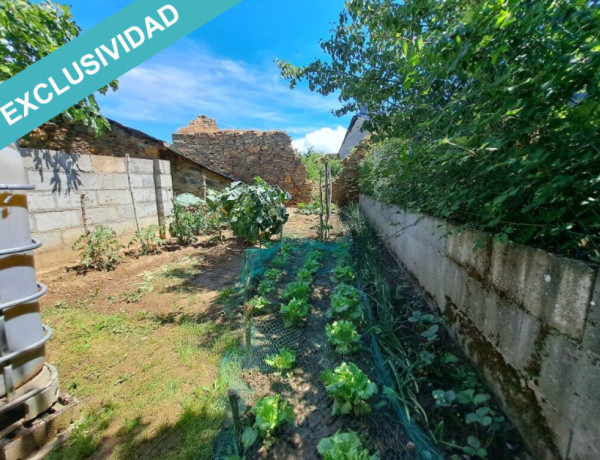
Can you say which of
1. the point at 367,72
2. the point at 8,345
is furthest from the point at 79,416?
the point at 367,72

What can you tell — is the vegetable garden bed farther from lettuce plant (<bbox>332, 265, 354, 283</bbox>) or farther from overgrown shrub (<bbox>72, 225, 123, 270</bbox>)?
overgrown shrub (<bbox>72, 225, 123, 270</bbox>)

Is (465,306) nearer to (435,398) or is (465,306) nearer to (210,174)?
(435,398)

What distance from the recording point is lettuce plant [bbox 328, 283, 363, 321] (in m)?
2.60

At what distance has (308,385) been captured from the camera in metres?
1.97

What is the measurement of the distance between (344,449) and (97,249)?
512 centimetres

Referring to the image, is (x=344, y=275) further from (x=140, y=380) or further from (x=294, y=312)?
(x=140, y=380)

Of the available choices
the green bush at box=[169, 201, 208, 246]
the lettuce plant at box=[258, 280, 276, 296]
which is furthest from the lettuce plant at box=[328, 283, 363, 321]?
the green bush at box=[169, 201, 208, 246]

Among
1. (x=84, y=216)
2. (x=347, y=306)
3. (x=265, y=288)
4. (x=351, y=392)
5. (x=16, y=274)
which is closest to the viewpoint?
(x=16, y=274)

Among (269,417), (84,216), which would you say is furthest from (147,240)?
(269,417)

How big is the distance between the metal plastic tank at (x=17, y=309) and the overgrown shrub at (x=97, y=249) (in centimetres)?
347

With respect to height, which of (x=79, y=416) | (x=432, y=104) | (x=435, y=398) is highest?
(x=432, y=104)

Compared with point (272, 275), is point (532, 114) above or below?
above

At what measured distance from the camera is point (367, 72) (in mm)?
3756

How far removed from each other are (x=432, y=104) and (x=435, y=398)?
2681 mm
